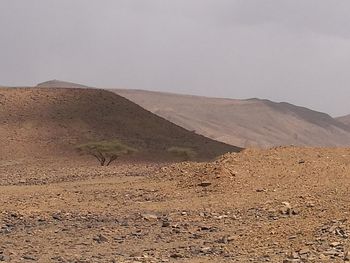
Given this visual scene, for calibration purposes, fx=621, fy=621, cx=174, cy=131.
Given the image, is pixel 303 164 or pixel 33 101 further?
pixel 33 101

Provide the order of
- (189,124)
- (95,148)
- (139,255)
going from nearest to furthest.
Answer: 1. (139,255)
2. (95,148)
3. (189,124)

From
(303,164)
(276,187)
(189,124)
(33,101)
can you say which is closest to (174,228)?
(276,187)

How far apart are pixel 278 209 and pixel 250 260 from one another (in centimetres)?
358

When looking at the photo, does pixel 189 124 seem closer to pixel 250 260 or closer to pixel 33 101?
pixel 33 101

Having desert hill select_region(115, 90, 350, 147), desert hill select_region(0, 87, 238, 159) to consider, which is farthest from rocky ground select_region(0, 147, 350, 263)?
desert hill select_region(115, 90, 350, 147)

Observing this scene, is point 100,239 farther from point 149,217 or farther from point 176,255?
point 176,255

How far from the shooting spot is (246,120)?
105875 mm

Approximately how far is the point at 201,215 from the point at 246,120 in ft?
314

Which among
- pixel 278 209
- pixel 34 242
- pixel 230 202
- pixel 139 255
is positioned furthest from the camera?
pixel 230 202

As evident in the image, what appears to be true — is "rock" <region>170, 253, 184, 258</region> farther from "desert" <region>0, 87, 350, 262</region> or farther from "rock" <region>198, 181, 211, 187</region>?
"rock" <region>198, 181, 211, 187</region>

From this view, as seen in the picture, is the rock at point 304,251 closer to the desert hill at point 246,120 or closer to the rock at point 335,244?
the rock at point 335,244

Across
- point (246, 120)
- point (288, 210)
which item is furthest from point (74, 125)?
point (246, 120)

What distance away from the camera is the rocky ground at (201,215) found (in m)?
8.19

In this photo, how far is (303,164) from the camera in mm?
16109
